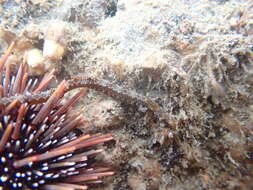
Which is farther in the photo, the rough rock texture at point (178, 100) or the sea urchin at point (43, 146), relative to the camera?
the rough rock texture at point (178, 100)

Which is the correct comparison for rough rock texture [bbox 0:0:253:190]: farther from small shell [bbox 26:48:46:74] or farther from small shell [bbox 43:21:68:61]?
small shell [bbox 26:48:46:74]

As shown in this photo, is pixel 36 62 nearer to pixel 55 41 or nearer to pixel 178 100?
pixel 55 41

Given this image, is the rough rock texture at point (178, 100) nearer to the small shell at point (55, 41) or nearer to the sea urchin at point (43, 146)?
the small shell at point (55, 41)

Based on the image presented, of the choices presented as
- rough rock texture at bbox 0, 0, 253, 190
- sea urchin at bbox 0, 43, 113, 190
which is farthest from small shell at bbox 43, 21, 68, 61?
sea urchin at bbox 0, 43, 113, 190

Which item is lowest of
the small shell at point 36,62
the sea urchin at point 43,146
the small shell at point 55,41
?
the sea urchin at point 43,146

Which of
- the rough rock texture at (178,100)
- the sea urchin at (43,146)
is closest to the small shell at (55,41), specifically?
the rough rock texture at (178,100)

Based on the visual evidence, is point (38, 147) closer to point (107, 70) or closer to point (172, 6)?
point (107, 70)
